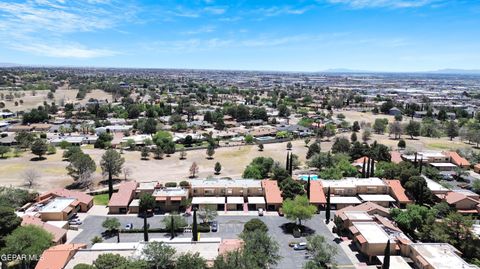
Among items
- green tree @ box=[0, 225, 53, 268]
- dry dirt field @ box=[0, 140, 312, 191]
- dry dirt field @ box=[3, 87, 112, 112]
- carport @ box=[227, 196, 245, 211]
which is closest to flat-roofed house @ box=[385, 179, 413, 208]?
carport @ box=[227, 196, 245, 211]

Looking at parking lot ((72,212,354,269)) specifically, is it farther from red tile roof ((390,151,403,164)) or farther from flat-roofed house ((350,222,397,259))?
red tile roof ((390,151,403,164))

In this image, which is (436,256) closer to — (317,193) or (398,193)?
(398,193)

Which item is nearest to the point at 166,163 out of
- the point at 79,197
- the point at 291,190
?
the point at 79,197

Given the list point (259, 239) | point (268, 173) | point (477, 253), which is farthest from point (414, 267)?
point (268, 173)

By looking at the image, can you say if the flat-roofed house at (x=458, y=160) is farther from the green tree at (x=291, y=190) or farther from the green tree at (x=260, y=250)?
the green tree at (x=260, y=250)

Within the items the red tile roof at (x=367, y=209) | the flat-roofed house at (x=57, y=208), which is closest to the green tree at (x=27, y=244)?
the flat-roofed house at (x=57, y=208)

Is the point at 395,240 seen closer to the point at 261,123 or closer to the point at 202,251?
the point at 202,251
